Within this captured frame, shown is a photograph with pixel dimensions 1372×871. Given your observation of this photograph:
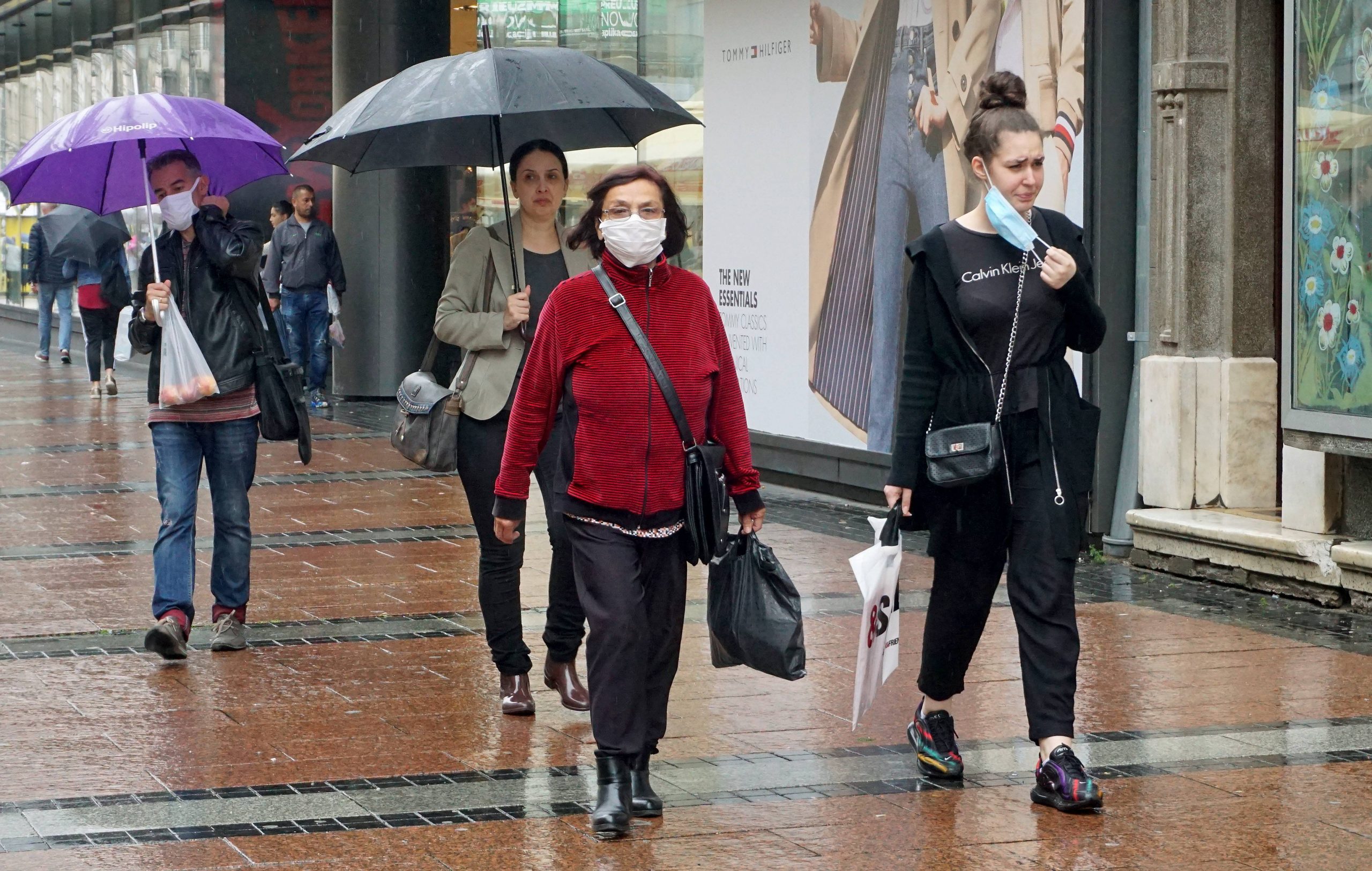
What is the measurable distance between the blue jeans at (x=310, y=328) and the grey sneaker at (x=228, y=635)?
35.6 ft

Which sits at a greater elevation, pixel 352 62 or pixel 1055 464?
pixel 352 62

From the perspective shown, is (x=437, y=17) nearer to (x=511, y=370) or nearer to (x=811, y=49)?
(x=811, y=49)

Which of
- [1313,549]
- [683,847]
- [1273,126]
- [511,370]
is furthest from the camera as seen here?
[1273,126]

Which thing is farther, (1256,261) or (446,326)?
(1256,261)

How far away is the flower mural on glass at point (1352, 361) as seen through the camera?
26.8 ft

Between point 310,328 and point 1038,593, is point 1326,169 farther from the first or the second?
point 310,328

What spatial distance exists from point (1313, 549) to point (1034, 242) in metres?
3.65

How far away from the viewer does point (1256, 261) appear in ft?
30.1

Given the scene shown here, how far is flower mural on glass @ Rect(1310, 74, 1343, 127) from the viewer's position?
819 cm

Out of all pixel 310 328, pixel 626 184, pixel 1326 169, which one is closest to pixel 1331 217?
pixel 1326 169

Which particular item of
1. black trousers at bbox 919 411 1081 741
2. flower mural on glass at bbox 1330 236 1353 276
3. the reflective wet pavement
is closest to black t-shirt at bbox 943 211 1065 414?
black trousers at bbox 919 411 1081 741

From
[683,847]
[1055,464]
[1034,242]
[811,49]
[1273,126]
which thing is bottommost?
[683,847]

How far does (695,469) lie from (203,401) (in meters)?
2.99

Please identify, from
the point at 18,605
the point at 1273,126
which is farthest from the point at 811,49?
the point at 18,605
